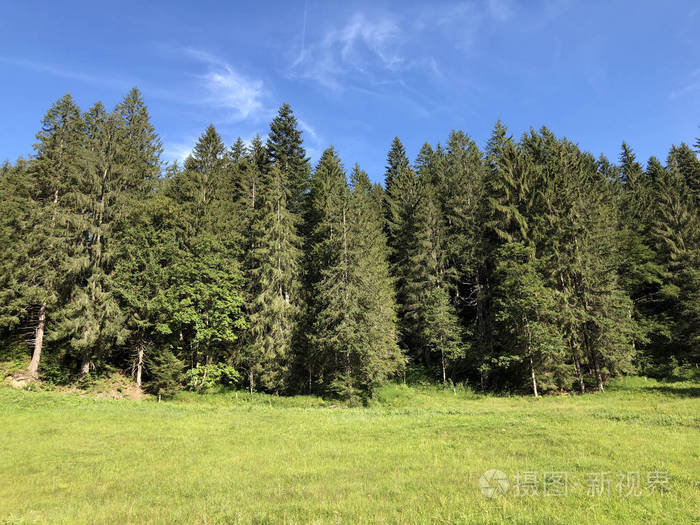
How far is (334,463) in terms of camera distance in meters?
9.52

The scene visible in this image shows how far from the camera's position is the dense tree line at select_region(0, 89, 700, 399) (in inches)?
920

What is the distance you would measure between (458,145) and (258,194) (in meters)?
23.0

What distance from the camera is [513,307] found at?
24.5 m

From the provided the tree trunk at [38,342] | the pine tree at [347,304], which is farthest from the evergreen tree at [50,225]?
the pine tree at [347,304]

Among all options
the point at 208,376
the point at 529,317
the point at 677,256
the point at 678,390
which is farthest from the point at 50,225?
the point at 677,256

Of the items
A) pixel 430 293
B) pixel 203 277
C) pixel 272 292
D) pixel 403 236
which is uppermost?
pixel 403 236

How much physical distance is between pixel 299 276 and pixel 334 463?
62.7 feet

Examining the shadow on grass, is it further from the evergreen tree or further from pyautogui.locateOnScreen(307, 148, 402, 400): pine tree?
the evergreen tree

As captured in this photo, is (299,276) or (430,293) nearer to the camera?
(299,276)

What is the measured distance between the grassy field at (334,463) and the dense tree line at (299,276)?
654cm

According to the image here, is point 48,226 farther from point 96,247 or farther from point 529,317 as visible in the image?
point 529,317

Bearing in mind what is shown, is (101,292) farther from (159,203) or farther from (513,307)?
(513,307)

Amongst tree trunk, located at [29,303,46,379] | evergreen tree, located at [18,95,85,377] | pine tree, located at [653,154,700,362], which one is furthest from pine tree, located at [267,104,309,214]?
pine tree, located at [653,154,700,362]

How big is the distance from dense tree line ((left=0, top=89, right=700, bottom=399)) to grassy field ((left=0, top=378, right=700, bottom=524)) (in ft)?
21.5
